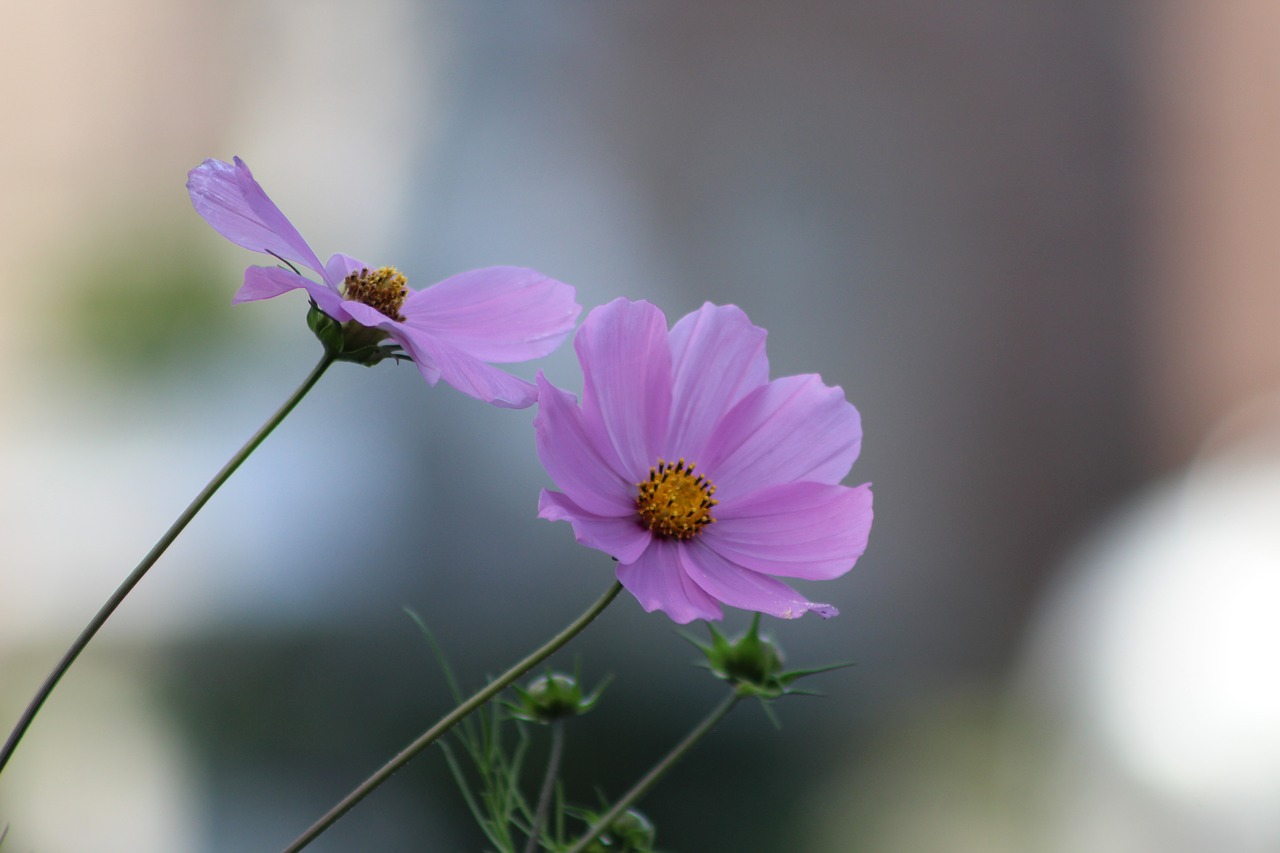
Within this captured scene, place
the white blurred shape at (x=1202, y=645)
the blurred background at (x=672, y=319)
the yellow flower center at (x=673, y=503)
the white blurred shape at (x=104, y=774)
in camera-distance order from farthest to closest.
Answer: the white blurred shape at (x=1202, y=645)
the blurred background at (x=672, y=319)
the white blurred shape at (x=104, y=774)
the yellow flower center at (x=673, y=503)

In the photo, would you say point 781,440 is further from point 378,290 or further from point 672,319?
point 672,319

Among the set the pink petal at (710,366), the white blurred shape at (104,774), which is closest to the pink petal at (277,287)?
the pink petal at (710,366)

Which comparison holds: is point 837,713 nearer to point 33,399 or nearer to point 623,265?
point 623,265

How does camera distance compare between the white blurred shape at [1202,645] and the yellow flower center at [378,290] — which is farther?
the white blurred shape at [1202,645]

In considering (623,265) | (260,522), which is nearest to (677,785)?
(260,522)

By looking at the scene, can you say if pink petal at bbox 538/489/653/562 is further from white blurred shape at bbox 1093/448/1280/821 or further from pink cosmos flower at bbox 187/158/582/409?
white blurred shape at bbox 1093/448/1280/821

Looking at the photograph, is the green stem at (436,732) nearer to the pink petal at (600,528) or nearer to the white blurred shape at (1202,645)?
the pink petal at (600,528)

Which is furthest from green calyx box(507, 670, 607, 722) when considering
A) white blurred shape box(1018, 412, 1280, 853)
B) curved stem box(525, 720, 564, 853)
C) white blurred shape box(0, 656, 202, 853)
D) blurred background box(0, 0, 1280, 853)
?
white blurred shape box(1018, 412, 1280, 853)
